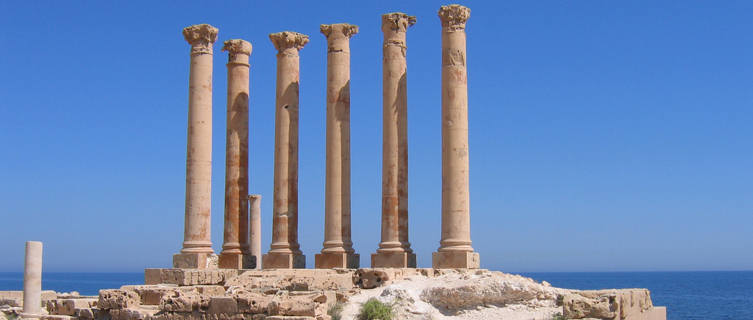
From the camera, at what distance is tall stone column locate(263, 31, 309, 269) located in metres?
34.2

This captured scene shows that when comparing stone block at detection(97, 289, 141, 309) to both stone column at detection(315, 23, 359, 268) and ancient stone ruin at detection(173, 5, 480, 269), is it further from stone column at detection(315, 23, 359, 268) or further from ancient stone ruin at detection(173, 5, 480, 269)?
stone column at detection(315, 23, 359, 268)

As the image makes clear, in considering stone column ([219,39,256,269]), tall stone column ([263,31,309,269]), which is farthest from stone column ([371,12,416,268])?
stone column ([219,39,256,269])

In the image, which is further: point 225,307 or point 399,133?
point 399,133

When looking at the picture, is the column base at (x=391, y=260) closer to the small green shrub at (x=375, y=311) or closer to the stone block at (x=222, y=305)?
the small green shrub at (x=375, y=311)

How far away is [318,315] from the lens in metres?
22.2

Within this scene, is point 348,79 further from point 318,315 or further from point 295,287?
point 318,315

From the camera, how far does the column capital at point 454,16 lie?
3048cm

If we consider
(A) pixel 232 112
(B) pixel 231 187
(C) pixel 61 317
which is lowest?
(C) pixel 61 317

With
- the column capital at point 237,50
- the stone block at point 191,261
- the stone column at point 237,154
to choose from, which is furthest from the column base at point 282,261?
the column capital at point 237,50

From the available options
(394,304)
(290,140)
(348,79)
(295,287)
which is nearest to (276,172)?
(290,140)

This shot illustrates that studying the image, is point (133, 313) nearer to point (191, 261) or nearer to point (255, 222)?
point (191, 261)

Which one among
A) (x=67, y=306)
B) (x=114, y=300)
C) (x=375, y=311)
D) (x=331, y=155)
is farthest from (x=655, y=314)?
(x=67, y=306)

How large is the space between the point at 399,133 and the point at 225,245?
25.0 ft

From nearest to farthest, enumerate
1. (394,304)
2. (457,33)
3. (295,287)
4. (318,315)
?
(318,315) < (394,304) < (295,287) < (457,33)
